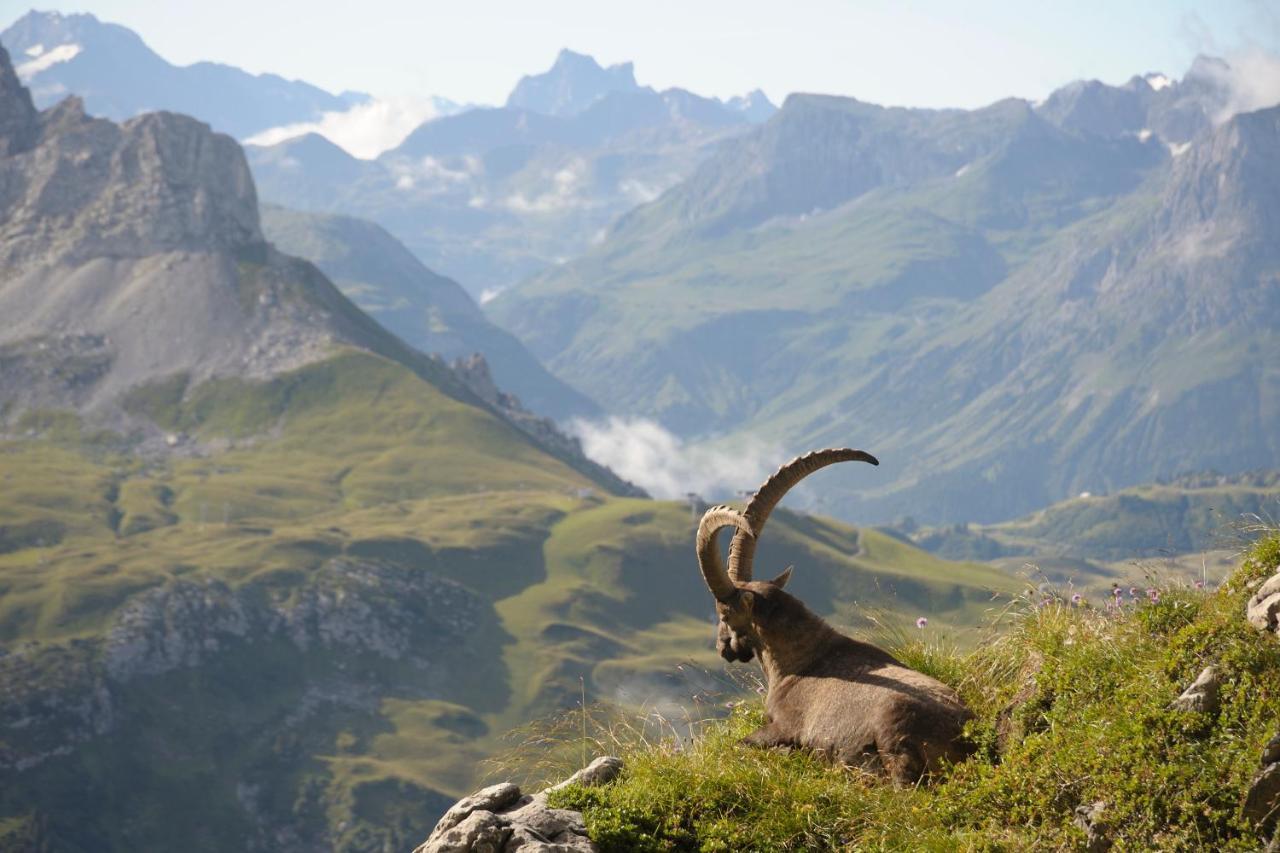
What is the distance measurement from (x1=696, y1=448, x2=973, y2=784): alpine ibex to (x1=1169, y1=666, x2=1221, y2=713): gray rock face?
3510 millimetres

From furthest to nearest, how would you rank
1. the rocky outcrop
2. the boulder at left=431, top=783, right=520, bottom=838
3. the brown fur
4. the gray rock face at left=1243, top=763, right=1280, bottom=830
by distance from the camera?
1. the brown fur
2. the boulder at left=431, top=783, right=520, bottom=838
3. the rocky outcrop
4. the gray rock face at left=1243, top=763, right=1280, bottom=830

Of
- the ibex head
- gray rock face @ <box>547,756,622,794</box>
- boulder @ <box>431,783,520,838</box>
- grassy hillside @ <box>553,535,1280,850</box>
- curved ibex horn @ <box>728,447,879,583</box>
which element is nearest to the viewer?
grassy hillside @ <box>553,535,1280,850</box>

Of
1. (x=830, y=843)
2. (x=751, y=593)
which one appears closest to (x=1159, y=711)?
(x=830, y=843)

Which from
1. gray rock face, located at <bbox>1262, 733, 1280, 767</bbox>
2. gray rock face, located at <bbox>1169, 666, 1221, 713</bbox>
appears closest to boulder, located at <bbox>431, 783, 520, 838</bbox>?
gray rock face, located at <bbox>1169, 666, 1221, 713</bbox>

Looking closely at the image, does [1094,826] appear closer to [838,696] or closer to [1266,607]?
[1266,607]

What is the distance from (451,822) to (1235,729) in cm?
805

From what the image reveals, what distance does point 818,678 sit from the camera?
20.7 m

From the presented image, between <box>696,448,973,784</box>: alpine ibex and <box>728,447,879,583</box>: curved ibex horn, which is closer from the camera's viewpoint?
<box>696,448,973,784</box>: alpine ibex

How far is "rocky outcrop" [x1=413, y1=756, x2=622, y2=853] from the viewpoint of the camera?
15641mm

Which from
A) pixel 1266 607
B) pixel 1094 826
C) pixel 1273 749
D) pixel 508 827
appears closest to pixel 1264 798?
pixel 1273 749

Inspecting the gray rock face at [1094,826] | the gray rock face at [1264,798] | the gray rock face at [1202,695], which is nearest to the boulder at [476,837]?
the gray rock face at [1094,826]

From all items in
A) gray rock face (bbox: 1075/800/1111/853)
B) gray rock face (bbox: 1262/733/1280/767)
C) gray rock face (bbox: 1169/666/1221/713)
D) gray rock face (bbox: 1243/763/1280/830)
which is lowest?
gray rock face (bbox: 1075/800/1111/853)

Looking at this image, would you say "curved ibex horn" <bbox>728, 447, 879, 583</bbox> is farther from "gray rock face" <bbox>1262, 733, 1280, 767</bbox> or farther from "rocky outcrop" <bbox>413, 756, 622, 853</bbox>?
"gray rock face" <bbox>1262, 733, 1280, 767</bbox>

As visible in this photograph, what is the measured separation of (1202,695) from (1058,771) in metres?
1.64
